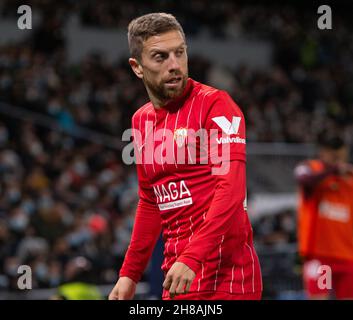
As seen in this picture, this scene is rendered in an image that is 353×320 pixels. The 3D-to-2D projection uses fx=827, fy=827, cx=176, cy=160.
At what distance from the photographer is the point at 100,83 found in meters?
15.0

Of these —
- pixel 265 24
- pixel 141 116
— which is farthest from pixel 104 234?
pixel 265 24

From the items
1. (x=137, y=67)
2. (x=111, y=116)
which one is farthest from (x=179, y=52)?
(x=111, y=116)

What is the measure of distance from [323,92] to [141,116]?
15.1 meters

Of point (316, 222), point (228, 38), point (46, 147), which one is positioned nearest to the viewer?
point (316, 222)

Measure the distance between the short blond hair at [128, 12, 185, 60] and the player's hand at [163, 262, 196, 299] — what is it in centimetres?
103

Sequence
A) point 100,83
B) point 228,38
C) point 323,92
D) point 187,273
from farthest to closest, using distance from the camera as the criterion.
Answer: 1. point 228,38
2. point 323,92
3. point 100,83
4. point 187,273

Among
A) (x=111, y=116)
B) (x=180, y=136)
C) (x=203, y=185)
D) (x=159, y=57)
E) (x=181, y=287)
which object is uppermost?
(x=111, y=116)

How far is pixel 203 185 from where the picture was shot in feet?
11.5

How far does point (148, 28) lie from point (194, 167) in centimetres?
63

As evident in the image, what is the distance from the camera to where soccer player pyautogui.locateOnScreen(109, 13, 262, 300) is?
3.29 meters

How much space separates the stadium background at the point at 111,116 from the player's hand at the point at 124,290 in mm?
2160

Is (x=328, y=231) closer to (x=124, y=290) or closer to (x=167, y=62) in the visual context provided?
(x=124, y=290)

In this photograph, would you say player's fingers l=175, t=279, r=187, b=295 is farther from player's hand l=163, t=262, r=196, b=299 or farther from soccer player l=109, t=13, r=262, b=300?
soccer player l=109, t=13, r=262, b=300
